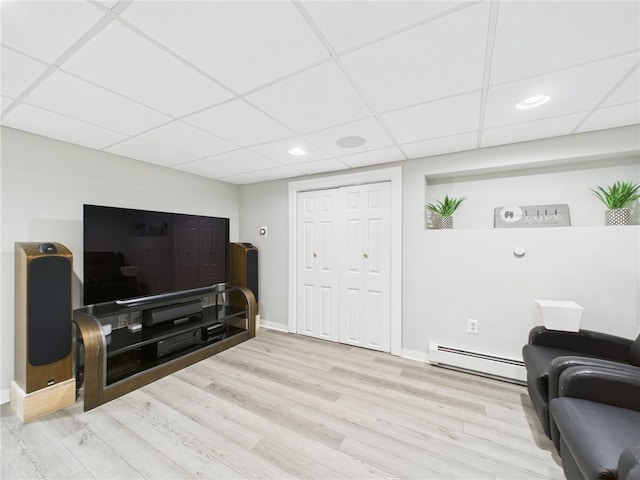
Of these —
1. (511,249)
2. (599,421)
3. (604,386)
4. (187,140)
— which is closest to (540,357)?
(604,386)

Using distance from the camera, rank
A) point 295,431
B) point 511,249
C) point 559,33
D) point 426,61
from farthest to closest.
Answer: point 511,249 → point 295,431 → point 426,61 → point 559,33

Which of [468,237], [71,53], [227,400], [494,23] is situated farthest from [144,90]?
[468,237]

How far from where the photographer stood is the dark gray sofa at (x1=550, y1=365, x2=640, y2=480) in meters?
1.03

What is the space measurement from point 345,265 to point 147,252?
2290 millimetres

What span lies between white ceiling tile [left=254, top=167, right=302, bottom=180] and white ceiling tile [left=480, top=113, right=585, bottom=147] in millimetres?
2158

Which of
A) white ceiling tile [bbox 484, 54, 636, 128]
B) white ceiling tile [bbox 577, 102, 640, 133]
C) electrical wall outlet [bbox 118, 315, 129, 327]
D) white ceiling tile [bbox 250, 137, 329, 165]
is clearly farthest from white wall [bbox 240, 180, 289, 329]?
white ceiling tile [bbox 577, 102, 640, 133]

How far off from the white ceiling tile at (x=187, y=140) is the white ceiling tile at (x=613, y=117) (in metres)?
3.00

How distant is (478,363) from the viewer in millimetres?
2619

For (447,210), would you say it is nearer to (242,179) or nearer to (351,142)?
(351,142)

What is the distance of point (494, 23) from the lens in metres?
1.14

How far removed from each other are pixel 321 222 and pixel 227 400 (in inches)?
90.0

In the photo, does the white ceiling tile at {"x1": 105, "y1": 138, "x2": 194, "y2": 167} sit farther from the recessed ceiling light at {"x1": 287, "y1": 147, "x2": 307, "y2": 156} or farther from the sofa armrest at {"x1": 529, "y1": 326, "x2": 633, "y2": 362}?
the sofa armrest at {"x1": 529, "y1": 326, "x2": 633, "y2": 362}

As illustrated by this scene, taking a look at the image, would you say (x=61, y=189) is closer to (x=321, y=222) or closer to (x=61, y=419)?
(x=61, y=419)

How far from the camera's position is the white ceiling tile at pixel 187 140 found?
2.22 meters
